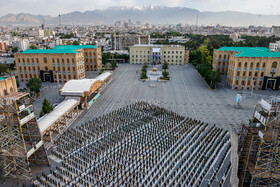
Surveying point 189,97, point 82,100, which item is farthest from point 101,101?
point 189,97

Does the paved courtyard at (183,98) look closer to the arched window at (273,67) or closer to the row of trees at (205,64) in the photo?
the row of trees at (205,64)

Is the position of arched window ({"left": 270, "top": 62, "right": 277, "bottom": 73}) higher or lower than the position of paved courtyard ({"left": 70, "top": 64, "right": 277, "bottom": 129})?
higher

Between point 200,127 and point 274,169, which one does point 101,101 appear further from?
point 274,169

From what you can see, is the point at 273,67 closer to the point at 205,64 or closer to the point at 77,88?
the point at 205,64

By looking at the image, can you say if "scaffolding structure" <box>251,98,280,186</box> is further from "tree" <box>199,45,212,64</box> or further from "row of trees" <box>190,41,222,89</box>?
"tree" <box>199,45,212,64</box>

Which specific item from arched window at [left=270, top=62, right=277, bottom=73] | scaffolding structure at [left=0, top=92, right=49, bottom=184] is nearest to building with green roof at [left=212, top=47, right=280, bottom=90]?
arched window at [left=270, top=62, right=277, bottom=73]

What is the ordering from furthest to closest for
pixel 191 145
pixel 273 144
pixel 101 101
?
pixel 101 101 < pixel 191 145 < pixel 273 144

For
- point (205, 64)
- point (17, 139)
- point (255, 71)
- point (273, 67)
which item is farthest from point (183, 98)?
point (17, 139)
